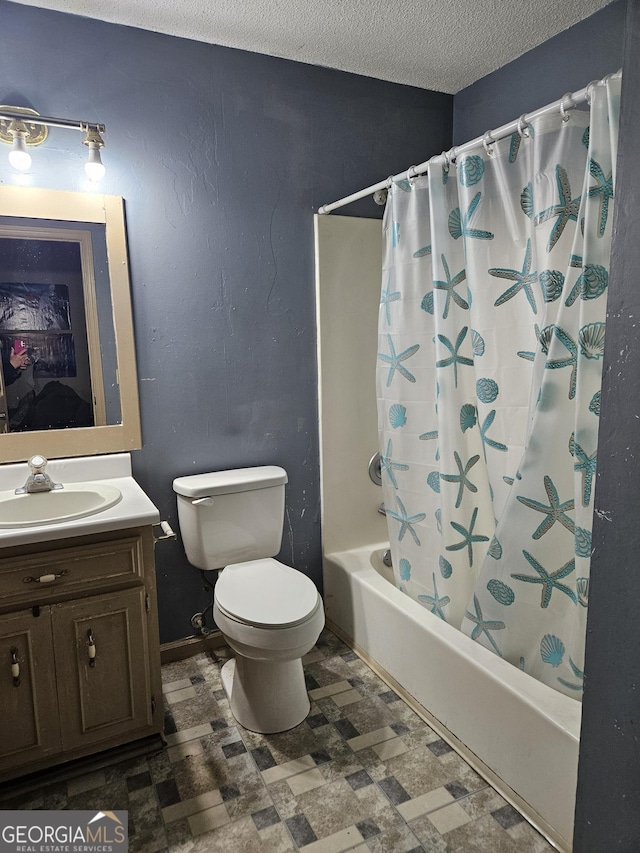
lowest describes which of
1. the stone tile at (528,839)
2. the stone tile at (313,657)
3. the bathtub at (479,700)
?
the stone tile at (528,839)

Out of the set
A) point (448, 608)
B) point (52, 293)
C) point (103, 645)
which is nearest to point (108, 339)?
point (52, 293)

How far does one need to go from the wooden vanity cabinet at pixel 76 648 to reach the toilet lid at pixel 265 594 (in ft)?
0.91

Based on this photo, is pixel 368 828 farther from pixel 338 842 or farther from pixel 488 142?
pixel 488 142

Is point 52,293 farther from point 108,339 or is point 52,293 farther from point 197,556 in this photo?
point 197,556

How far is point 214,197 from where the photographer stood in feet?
7.23

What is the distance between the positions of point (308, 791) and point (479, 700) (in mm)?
566

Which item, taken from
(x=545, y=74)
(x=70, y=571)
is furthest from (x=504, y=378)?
(x=70, y=571)

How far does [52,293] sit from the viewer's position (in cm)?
198

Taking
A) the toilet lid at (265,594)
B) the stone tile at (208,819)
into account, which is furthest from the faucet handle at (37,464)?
the stone tile at (208,819)

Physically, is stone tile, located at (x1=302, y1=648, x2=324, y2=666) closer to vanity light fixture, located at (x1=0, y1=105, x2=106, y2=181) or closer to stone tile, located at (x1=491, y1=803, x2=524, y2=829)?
stone tile, located at (x1=491, y1=803, x2=524, y2=829)

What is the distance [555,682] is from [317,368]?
4.78 feet

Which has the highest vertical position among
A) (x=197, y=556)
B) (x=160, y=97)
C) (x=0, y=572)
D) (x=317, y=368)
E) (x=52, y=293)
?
(x=160, y=97)

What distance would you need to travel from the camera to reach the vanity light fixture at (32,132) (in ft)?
5.93

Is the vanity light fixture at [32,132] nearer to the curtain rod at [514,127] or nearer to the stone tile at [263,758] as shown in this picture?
the curtain rod at [514,127]
